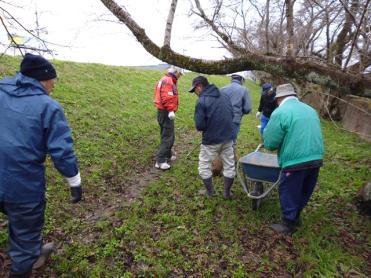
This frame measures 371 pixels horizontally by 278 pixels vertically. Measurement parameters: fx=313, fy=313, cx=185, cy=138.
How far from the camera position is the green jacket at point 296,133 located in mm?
4027

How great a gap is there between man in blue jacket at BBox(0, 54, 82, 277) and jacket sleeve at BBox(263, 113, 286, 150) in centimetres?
251

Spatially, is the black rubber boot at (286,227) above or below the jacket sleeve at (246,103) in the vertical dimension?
below

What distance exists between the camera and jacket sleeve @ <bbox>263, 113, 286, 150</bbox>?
4117mm

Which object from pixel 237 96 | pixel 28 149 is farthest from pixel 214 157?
pixel 28 149

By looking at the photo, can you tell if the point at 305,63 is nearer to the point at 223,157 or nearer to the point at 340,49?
the point at 223,157

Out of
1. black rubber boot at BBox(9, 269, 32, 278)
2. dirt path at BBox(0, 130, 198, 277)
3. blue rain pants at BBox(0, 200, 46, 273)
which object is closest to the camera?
blue rain pants at BBox(0, 200, 46, 273)

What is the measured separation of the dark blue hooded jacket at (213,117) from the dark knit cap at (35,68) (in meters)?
2.52

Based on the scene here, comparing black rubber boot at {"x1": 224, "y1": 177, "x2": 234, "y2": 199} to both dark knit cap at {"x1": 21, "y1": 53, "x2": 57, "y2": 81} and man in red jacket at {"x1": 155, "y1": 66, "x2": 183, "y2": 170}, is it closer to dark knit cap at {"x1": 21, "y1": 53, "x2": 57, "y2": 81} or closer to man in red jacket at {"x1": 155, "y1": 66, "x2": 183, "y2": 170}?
man in red jacket at {"x1": 155, "y1": 66, "x2": 183, "y2": 170}

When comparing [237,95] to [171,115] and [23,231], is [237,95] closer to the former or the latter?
[171,115]

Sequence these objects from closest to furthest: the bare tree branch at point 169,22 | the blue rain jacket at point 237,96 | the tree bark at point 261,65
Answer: the tree bark at point 261,65, the bare tree branch at point 169,22, the blue rain jacket at point 237,96

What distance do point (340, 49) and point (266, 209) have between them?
30.8 ft

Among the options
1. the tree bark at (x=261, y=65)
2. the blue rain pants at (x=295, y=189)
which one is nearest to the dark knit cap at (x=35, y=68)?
the tree bark at (x=261, y=65)

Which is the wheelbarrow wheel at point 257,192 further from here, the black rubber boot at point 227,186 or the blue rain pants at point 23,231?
the blue rain pants at point 23,231

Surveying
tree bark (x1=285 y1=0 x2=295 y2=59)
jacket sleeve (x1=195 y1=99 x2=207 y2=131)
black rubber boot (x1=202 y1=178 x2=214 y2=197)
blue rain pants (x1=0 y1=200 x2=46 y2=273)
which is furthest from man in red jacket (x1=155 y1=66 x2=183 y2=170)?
blue rain pants (x1=0 y1=200 x2=46 y2=273)
